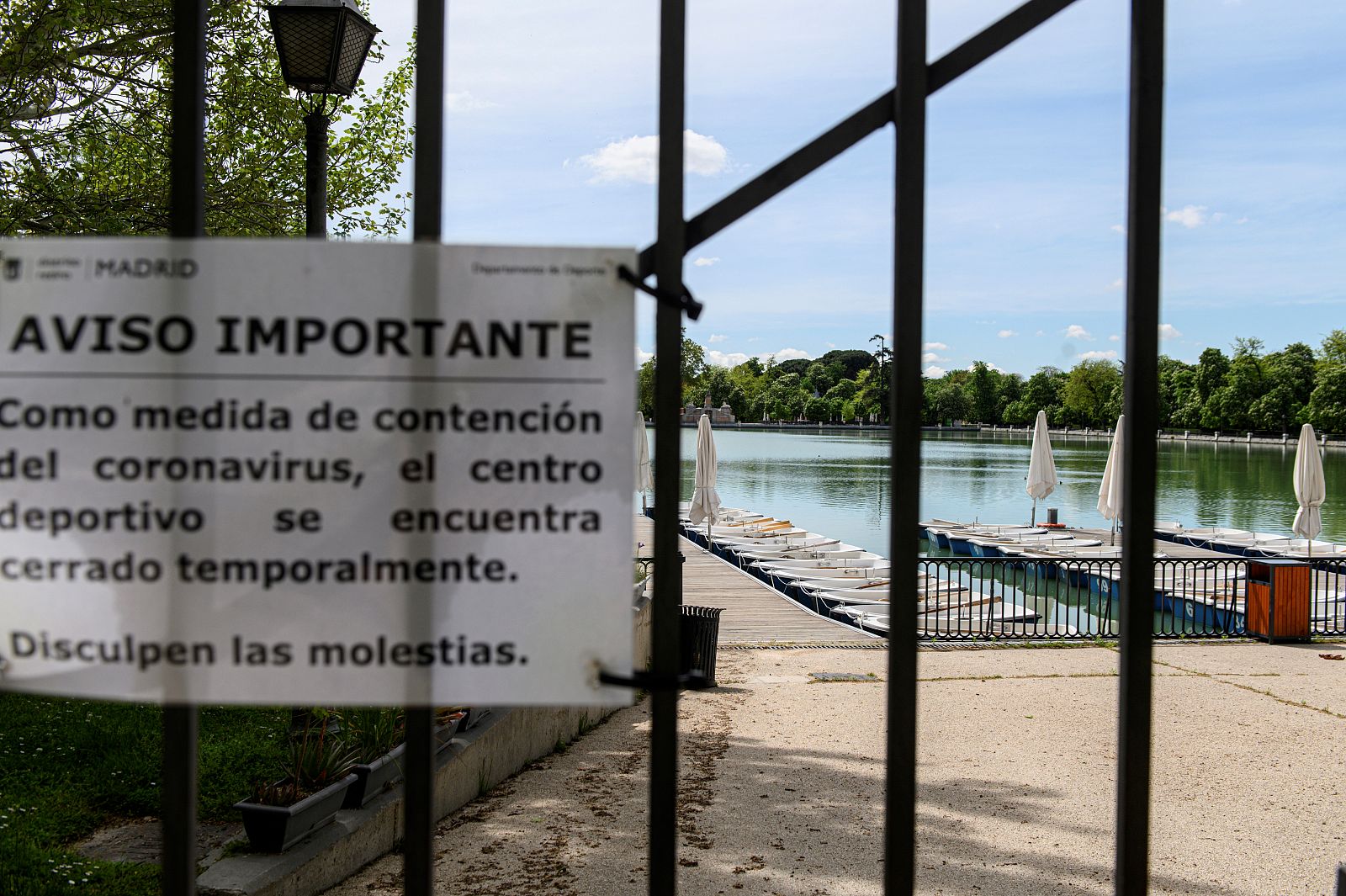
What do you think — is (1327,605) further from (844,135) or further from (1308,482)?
(844,135)

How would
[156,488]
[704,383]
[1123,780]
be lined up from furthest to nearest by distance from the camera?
1. [704,383]
2. [1123,780]
3. [156,488]

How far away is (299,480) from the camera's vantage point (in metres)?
1.54

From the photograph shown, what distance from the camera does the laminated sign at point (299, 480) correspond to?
154 centimetres

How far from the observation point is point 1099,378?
5000 inches

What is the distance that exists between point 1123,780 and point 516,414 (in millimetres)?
1288

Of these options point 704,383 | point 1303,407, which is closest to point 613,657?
point 704,383

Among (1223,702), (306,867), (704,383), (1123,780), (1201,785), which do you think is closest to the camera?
(1123,780)

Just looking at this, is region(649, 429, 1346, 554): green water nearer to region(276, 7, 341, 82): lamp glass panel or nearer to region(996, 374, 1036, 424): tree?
region(276, 7, 341, 82): lamp glass panel

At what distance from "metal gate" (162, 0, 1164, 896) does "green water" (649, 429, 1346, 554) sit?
22528mm

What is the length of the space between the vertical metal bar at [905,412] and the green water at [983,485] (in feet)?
74.5

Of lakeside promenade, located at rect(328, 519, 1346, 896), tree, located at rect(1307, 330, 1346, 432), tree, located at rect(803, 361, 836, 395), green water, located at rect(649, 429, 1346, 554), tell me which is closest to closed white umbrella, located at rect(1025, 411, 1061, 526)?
green water, located at rect(649, 429, 1346, 554)

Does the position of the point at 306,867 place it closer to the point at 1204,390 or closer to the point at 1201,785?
the point at 1201,785

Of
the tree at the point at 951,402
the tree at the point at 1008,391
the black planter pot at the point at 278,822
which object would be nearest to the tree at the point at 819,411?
the tree at the point at 951,402

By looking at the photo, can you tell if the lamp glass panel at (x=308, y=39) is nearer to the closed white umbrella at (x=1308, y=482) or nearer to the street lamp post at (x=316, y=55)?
A: the street lamp post at (x=316, y=55)
